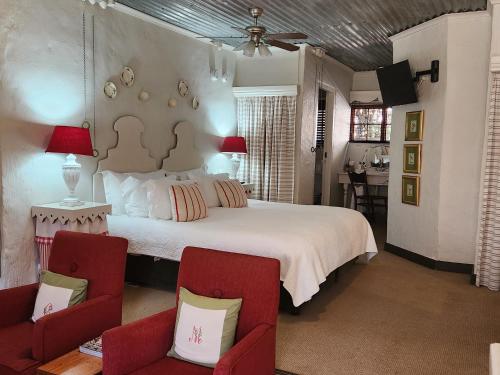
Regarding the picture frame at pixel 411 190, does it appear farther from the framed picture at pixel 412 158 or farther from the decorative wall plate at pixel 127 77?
the decorative wall plate at pixel 127 77

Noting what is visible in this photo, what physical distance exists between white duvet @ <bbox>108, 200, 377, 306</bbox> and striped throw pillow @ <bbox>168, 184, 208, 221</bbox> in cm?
9

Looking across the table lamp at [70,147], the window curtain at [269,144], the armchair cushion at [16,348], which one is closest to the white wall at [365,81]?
the window curtain at [269,144]

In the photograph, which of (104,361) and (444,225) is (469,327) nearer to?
(444,225)

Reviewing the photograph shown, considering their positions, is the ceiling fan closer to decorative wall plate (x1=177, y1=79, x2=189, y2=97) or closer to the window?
decorative wall plate (x1=177, y1=79, x2=189, y2=97)

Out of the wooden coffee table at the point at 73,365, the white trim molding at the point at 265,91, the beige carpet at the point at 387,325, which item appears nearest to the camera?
the wooden coffee table at the point at 73,365

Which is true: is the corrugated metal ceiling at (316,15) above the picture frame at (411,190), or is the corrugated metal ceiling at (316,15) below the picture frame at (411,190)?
above

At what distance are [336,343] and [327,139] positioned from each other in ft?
16.6

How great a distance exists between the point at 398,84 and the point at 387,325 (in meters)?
3.08

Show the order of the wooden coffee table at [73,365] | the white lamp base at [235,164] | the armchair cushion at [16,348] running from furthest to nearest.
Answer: the white lamp base at [235,164]
the armchair cushion at [16,348]
the wooden coffee table at [73,365]

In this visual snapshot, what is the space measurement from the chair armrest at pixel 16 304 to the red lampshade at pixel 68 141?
1.38m

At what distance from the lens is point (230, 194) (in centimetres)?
491

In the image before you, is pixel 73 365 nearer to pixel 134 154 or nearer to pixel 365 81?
pixel 134 154

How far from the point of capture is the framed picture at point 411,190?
5.25 metres

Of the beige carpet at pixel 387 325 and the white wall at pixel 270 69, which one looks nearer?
the beige carpet at pixel 387 325
